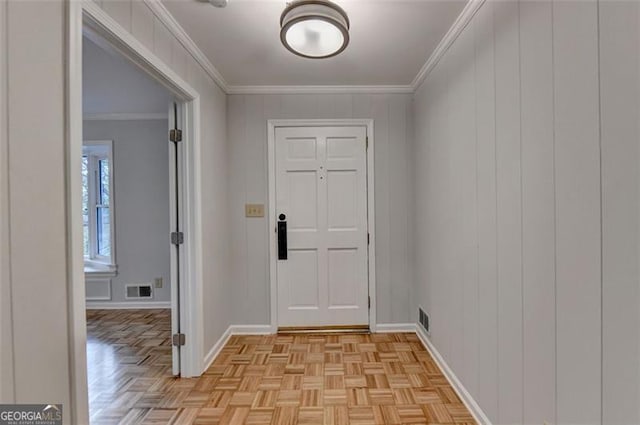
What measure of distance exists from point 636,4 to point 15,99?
181 cm

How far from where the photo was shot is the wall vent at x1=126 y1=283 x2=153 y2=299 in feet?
13.1

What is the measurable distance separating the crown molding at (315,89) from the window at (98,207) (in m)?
2.15

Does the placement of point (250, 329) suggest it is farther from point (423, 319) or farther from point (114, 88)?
point (114, 88)

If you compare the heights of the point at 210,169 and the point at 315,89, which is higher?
the point at 315,89

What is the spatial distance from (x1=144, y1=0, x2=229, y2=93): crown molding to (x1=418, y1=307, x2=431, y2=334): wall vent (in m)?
2.75

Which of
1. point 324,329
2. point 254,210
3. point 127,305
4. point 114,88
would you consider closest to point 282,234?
point 254,210

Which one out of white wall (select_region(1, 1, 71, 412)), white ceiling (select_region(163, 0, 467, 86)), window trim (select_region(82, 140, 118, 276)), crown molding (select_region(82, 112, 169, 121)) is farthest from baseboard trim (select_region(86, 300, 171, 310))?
white wall (select_region(1, 1, 71, 412))

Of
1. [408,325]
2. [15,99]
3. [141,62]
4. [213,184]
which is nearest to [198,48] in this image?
[141,62]

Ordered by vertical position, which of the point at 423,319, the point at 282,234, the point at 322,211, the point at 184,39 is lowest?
the point at 423,319

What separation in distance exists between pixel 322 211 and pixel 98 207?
3.06 metres

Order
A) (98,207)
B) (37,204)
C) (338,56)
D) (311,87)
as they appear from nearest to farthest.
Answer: (37,204), (338,56), (311,87), (98,207)

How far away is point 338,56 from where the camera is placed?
2.42 m

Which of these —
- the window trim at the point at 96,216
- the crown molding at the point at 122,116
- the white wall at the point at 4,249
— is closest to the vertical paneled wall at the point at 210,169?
the white wall at the point at 4,249

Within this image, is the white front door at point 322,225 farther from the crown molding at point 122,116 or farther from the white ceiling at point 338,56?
the crown molding at point 122,116
